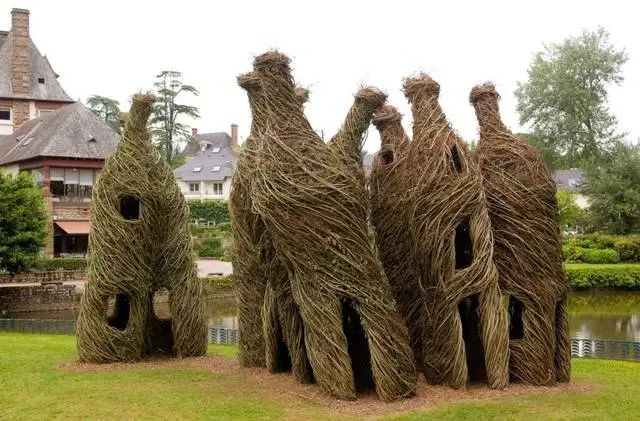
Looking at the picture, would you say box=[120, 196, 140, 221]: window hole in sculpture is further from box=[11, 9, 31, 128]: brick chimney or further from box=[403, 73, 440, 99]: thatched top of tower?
box=[11, 9, 31, 128]: brick chimney

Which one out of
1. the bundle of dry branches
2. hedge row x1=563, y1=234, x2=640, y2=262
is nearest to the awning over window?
hedge row x1=563, y1=234, x2=640, y2=262

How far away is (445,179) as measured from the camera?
32.9 ft

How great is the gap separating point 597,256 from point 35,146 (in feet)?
106

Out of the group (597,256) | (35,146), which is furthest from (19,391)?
(597,256)

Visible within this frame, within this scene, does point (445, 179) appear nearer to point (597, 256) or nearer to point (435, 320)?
point (435, 320)

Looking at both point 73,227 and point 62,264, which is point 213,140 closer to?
point 73,227

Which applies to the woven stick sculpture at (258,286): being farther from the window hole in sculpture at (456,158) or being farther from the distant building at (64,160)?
the distant building at (64,160)

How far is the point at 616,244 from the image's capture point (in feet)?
131

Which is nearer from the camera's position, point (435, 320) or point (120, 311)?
point (435, 320)

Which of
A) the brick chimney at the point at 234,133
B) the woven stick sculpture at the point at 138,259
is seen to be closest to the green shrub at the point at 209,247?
the brick chimney at the point at 234,133

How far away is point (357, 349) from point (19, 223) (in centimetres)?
1923

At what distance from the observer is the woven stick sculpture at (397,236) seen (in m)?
10.7

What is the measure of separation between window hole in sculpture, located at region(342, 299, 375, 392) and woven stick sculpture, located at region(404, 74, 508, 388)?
2.90 ft

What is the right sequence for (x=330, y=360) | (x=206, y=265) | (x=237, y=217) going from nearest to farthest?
1. (x=330, y=360)
2. (x=237, y=217)
3. (x=206, y=265)
